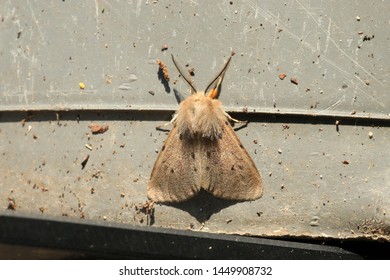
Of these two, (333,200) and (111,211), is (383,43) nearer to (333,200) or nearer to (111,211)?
(333,200)

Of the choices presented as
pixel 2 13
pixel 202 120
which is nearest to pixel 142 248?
pixel 202 120

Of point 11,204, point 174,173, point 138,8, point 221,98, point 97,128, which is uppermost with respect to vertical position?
point 138,8

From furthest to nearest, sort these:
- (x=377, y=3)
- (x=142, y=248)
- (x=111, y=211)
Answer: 1. (x=111, y=211)
2. (x=377, y=3)
3. (x=142, y=248)

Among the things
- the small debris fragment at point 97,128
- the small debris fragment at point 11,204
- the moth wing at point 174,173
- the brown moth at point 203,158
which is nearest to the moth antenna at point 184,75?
the brown moth at point 203,158

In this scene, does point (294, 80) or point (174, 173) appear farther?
point (174, 173)

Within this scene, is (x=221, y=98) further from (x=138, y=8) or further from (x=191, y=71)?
(x=138, y=8)

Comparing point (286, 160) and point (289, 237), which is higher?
point (286, 160)

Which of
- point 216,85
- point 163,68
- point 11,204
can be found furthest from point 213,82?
point 11,204

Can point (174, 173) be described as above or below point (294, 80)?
below
